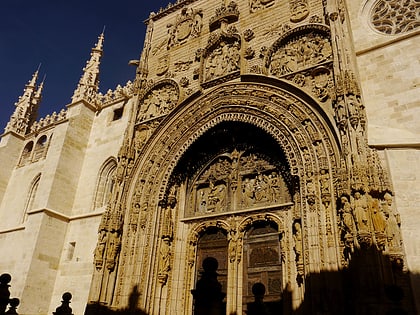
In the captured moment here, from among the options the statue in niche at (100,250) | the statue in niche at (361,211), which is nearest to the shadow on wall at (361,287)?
the statue in niche at (361,211)

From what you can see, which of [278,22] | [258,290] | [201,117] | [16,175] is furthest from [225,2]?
[16,175]

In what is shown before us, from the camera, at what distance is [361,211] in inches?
270

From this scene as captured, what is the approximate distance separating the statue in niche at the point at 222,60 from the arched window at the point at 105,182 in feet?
18.6

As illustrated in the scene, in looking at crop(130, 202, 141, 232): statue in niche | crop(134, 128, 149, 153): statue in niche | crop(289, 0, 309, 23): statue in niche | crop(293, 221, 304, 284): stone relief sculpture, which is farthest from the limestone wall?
crop(134, 128, 149, 153): statue in niche

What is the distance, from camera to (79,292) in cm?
1226

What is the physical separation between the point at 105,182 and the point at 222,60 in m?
6.90

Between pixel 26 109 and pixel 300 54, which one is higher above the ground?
pixel 26 109

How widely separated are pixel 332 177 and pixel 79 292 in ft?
30.1

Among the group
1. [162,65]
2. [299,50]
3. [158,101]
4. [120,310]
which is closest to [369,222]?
[299,50]

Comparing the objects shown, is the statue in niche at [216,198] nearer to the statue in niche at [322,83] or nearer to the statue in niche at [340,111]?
the statue in niche at [322,83]

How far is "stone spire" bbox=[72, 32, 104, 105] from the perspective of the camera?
16.8 metres

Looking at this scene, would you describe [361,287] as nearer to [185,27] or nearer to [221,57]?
[221,57]

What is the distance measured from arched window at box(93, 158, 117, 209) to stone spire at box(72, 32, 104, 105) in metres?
3.57

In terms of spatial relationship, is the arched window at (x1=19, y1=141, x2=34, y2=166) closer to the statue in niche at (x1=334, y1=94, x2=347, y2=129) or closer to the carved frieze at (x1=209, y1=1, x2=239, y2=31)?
the carved frieze at (x1=209, y1=1, x2=239, y2=31)
